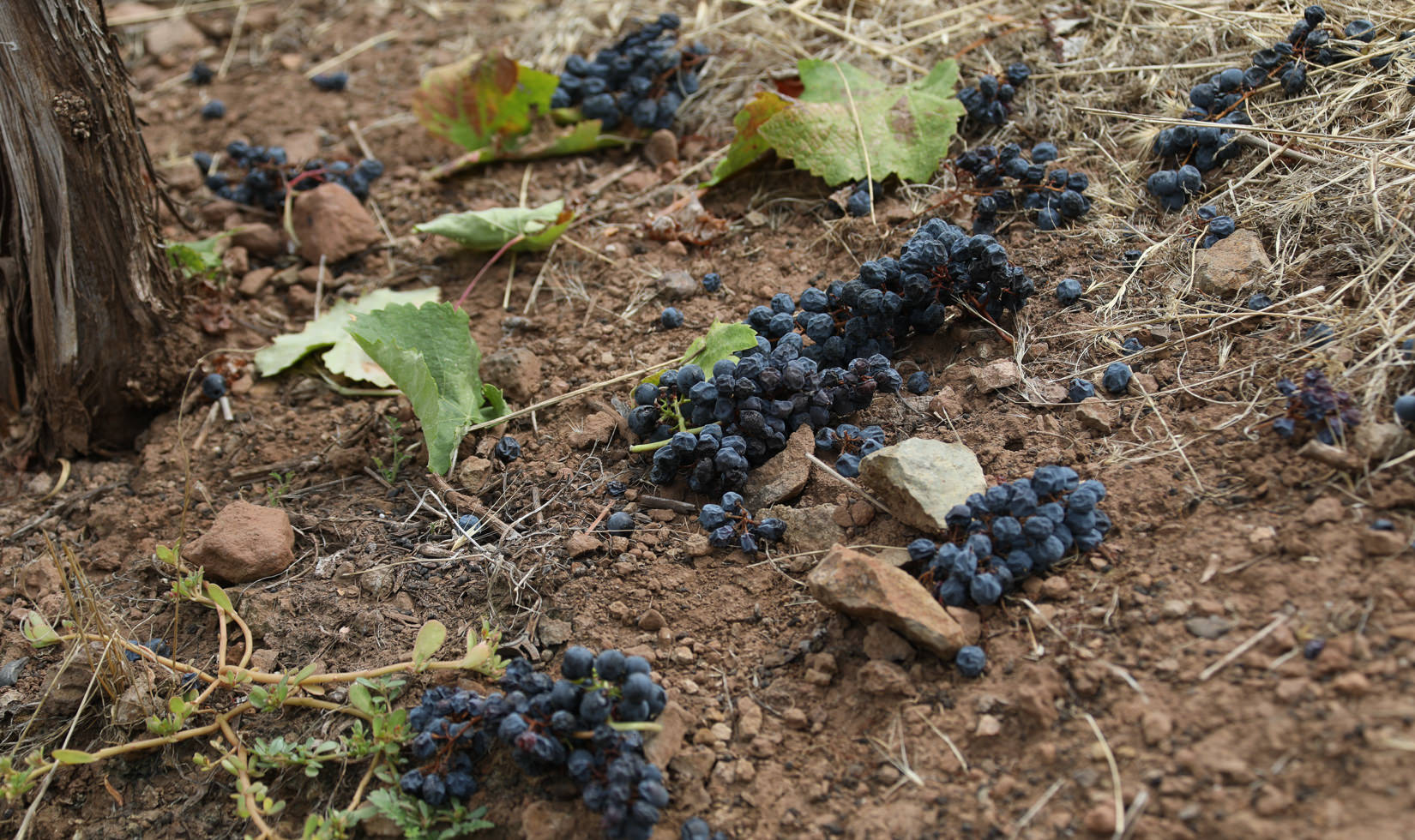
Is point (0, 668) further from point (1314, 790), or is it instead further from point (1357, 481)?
point (1357, 481)

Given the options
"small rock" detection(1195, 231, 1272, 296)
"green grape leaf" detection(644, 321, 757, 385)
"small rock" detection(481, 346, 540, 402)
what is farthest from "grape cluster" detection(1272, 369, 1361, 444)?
"small rock" detection(481, 346, 540, 402)

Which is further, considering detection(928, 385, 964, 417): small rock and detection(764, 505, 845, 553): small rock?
detection(928, 385, 964, 417): small rock

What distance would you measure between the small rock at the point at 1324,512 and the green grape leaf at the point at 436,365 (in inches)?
80.9

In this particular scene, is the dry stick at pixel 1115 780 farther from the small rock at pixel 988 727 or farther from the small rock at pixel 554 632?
the small rock at pixel 554 632

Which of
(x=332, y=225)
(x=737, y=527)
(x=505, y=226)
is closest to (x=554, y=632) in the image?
(x=737, y=527)

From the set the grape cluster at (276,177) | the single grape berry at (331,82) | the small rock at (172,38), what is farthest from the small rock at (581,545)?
the small rock at (172,38)

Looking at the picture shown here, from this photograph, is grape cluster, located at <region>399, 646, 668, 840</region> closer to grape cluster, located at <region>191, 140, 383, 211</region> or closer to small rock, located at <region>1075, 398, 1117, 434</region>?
small rock, located at <region>1075, 398, 1117, 434</region>

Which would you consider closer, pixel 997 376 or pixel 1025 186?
pixel 997 376

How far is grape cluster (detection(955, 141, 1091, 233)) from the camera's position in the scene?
9.70ft

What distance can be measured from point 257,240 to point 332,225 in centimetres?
33

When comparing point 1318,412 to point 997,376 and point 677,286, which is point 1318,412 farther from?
point 677,286

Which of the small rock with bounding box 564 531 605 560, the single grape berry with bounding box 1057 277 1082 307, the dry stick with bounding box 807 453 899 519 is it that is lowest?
the small rock with bounding box 564 531 605 560

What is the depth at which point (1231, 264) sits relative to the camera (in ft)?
8.46

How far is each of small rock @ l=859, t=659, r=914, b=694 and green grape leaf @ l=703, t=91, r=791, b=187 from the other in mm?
1989
